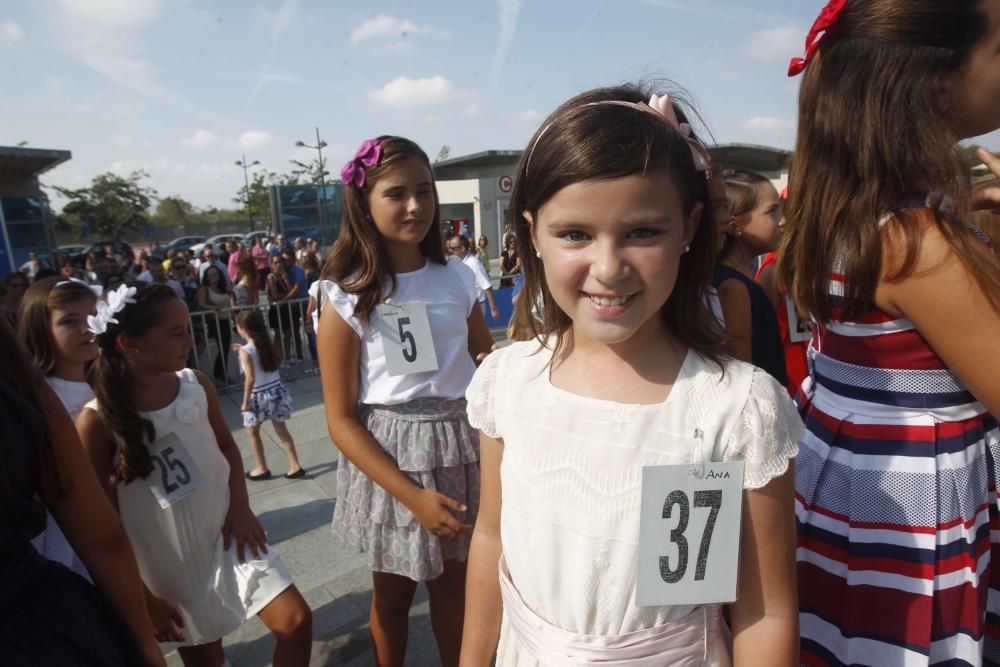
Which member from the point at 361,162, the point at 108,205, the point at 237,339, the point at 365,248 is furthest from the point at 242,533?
the point at 108,205

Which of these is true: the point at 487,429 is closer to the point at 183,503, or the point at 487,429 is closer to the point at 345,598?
the point at 183,503

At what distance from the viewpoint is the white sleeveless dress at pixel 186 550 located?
209 cm

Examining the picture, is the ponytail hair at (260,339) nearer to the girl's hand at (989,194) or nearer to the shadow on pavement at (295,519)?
the shadow on pavement at (295,519)

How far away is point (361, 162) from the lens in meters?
2.03

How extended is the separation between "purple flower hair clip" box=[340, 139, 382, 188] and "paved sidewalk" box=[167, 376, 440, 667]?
6.40 ft

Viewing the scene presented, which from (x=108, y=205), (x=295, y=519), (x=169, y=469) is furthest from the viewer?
(x=108, y=205)

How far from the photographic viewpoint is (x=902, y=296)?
46.6 inches

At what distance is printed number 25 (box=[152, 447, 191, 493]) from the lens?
210 cm

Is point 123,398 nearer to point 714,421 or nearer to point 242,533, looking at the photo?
point 242,533

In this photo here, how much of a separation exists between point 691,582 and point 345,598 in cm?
239

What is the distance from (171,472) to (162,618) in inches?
18.9

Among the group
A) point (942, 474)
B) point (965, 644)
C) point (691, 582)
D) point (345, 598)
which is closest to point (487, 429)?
point (691, 582)

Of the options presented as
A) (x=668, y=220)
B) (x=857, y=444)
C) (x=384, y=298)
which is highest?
(x=668, y=220)

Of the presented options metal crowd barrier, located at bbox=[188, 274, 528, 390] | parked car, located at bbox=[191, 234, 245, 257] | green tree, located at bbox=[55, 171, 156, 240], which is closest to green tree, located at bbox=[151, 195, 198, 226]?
green tree, located at bbox=[55, 171, 156, 240]
